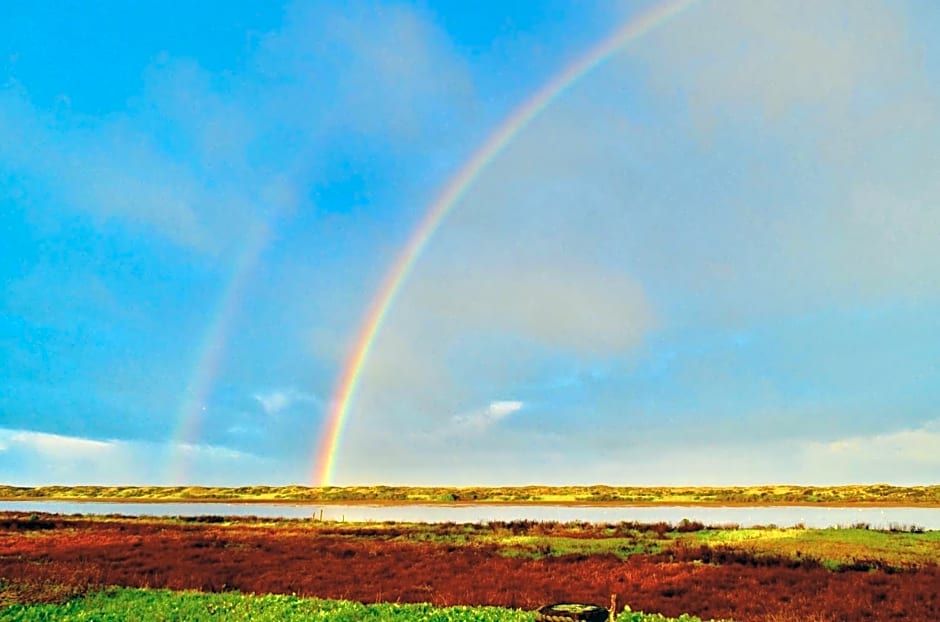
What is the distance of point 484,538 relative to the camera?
49750 mm

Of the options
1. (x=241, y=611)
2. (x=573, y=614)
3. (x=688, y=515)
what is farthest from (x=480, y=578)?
(x=688, y=515)

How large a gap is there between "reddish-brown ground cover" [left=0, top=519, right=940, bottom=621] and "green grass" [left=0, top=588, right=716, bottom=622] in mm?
3963

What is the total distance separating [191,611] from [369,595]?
26.2 feet

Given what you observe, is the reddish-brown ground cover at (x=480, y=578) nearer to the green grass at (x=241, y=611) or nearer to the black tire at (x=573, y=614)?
the green grass at (x=241, y=611)

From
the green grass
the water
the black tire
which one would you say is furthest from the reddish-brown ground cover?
the water

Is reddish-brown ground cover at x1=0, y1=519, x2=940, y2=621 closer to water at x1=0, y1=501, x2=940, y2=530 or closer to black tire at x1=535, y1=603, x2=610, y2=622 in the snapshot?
black tire at x1=535, y1=603, x2=610, y2=622

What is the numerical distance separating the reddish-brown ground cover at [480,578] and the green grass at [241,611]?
3.96m

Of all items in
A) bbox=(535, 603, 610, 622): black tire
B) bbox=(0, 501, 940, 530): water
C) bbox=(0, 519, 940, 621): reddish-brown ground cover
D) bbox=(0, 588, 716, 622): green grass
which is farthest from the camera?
bbox=(0, 501, 940, 530): water

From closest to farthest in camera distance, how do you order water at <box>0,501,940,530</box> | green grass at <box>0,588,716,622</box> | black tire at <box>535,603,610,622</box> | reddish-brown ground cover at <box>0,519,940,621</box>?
black tire at <box>535,603,610,622</box>
green grass at <box>0,588,716,622</box>
reddish-brown ground cover at <box>0,519,940,621</box>
water at <box>0,501,940,530</box>

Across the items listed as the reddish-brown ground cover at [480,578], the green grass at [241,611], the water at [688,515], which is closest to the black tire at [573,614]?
the green grass at [241,611]

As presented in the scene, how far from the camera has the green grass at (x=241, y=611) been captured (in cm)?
1794

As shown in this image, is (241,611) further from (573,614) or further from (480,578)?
(480,578)

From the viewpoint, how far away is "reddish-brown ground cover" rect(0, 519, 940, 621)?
24078 mm

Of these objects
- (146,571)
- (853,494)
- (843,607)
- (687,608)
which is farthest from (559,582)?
(853,494)
